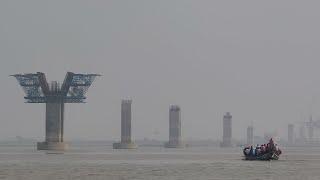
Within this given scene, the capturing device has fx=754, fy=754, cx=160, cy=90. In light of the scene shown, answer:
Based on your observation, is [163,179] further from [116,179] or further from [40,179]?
[40,179]

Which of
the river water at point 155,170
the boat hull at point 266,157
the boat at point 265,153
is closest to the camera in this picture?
the river water at point 155,170

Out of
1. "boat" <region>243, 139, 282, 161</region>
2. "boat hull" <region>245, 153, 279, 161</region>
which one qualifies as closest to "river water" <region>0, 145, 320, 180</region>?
"boat hull" <region>245, 153, 279, 161</region>

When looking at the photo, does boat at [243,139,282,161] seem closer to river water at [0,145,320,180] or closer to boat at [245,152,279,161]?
boat at [245,152,279,161]

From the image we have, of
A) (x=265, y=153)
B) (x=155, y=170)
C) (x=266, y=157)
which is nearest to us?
(x=155, y=170)

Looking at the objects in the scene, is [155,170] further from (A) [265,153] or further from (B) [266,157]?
(A) [265,153]

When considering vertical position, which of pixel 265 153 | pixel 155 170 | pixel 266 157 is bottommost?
pixel 155 170

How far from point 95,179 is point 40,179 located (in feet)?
14.8

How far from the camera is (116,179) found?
62.6m

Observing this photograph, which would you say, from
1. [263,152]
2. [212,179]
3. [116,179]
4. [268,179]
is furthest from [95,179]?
[263,152]

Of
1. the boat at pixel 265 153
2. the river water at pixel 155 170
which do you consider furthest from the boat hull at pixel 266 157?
the river water at pixel 155 170

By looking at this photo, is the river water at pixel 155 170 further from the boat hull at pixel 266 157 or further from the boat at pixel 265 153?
the boat at pixel 265 153

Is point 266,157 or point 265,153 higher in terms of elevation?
point 265,153

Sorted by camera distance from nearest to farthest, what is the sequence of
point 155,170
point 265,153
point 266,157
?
point 155,170
point 266,157
point 265,153

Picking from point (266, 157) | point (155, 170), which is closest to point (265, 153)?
point (266, 157)
